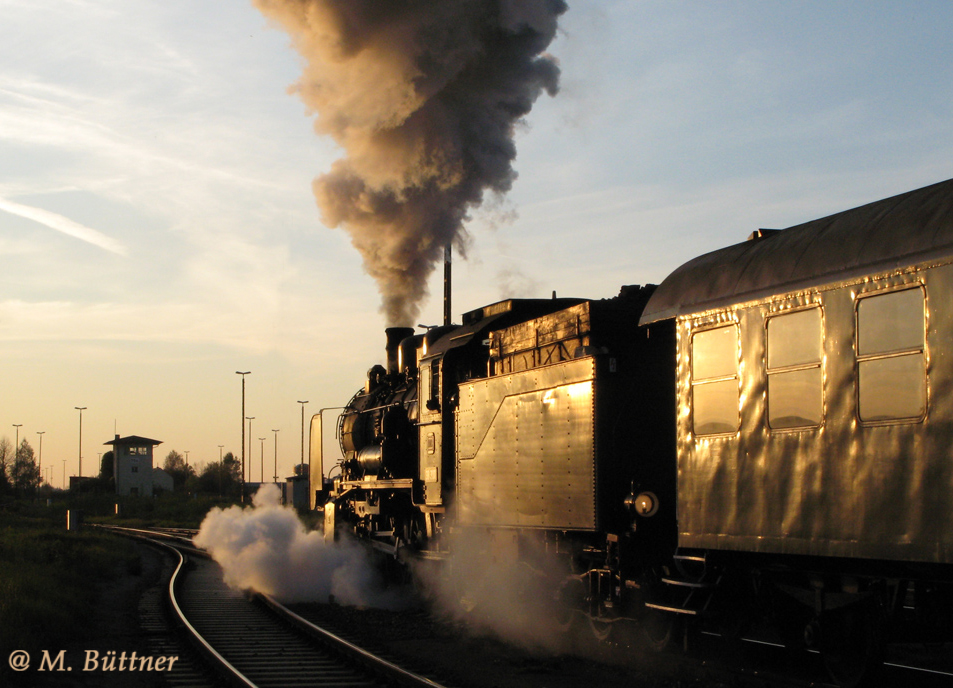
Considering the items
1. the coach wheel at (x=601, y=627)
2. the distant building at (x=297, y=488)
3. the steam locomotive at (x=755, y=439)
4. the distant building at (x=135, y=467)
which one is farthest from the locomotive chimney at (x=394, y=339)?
the distant building at (x=135, y=467)

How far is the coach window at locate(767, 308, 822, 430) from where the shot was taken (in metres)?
7.00

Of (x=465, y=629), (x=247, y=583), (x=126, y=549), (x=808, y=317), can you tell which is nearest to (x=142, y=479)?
(x=126, y=549)

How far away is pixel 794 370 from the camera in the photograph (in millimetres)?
7223

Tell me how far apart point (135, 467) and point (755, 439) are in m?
108

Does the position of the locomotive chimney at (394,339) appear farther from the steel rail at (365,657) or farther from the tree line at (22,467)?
the tree line at (22,467)

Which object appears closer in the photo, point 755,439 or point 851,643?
point 851,643

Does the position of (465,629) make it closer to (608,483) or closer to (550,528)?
(550,528)

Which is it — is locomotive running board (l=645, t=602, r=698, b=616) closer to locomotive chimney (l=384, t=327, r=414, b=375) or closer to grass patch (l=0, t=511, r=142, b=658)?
A: grass patch (l=0, t=511, r=142, b=658)

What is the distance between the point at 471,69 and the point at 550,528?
11.8 metres

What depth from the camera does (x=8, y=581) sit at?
52.7 feet

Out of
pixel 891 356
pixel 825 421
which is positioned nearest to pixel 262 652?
pixel 825 421

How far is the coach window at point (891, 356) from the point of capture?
6.19 m

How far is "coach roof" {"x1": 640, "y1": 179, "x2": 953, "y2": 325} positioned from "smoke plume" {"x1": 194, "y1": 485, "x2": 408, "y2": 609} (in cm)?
949

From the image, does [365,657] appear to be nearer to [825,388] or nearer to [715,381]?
[715,381]
